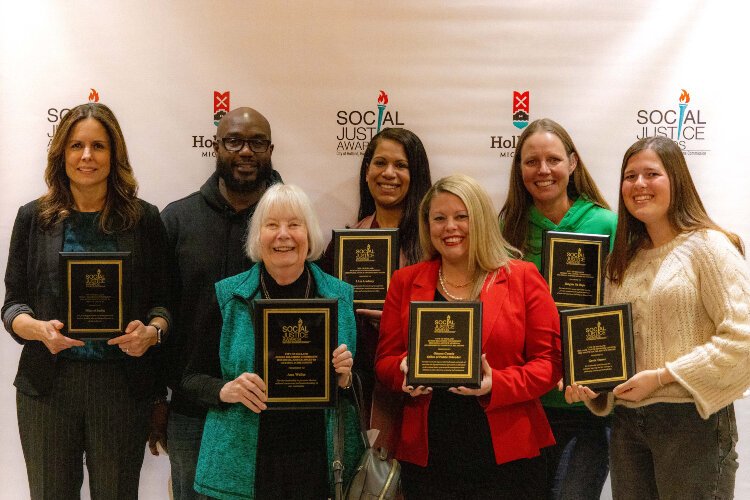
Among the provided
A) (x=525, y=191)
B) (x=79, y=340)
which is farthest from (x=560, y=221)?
(x=79, y=340)

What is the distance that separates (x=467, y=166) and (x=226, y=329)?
6.66 ft

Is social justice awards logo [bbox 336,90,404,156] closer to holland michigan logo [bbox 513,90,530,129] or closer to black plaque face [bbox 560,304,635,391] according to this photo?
holland michigan logo [bbox 513,90,530,129]

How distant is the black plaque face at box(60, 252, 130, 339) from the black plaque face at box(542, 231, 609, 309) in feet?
5.96

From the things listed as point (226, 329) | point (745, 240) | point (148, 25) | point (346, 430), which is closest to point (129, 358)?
point (226, 329)

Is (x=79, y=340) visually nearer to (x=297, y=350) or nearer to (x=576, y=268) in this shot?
(x=297, y=350)

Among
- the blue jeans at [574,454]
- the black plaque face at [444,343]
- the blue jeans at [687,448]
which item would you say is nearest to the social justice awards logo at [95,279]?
the black plaque face at [444,343]

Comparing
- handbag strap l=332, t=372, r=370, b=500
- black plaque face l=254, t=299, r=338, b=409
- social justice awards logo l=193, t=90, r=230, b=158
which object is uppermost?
social justice awards logo l=193, t=90, r=230, b=158

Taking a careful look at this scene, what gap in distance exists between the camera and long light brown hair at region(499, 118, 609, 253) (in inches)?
143

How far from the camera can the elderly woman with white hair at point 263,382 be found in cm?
277

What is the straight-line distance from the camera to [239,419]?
281 centimetres

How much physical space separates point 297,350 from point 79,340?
3.25 feet

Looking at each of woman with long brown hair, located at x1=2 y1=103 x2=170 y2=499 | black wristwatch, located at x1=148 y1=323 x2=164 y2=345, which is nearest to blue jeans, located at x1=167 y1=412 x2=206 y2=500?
woman with long brown hair, located at x1=2 y1=103 x2=170 y2=499

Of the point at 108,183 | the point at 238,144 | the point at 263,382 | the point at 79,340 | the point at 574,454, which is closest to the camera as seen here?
the point at 263,382

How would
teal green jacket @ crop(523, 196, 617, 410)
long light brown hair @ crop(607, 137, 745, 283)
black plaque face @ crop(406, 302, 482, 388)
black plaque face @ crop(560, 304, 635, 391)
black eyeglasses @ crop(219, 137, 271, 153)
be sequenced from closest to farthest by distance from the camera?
black plaque face @ crop(406, 302, 482, 388)
black plaque face @ crop(560, 304, 635, 391)
long light brown hair @ crop(607, 137, 745, 283)
teal green jacket @ crop(523, 196, 617, 410)
black eyeglasses @ crop(219, 137, 271, 153)
